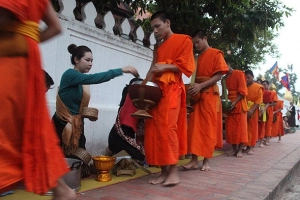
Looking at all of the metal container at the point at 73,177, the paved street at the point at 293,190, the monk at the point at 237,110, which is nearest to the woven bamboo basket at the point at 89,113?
the metal container at the point at 73,177

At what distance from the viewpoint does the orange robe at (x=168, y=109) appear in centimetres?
330

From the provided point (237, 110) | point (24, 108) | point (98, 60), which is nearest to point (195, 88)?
point (98, 60)

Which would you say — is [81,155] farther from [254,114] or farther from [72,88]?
[254,114]

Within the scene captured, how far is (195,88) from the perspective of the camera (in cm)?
405

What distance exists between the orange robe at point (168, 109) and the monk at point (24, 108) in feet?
5.43

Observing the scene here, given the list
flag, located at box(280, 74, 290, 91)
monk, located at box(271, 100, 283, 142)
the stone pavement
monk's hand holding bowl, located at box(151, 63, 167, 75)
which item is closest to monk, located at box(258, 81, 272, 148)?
monk, located at box(271, 100, 283, 142)

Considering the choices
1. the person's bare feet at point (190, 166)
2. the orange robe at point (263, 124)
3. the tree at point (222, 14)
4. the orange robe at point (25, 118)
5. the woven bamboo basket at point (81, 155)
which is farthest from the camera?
the orange robe at point (263, 124)

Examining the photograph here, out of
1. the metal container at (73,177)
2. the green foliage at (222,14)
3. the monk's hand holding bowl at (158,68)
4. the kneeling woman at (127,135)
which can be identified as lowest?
the metal container at (73,177)

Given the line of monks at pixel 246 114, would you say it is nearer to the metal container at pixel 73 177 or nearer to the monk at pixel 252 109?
the monk at pixel 252 109

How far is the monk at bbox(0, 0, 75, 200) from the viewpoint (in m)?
1.58

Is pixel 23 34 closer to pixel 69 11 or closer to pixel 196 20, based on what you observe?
pixel 69 11

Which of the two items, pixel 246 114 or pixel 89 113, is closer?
pixel 89 113

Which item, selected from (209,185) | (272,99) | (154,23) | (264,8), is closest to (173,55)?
(154,23)

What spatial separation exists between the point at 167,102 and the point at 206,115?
3.28 ft
